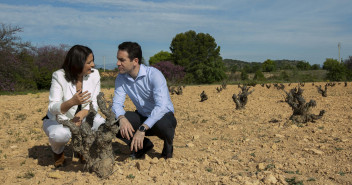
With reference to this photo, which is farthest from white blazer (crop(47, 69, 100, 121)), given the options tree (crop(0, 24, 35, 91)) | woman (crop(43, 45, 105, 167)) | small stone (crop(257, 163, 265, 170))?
tree (crop(0, 24, 35, 91))

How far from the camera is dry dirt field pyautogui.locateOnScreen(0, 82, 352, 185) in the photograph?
8.87ft

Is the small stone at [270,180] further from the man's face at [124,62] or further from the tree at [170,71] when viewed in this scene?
the tree at [170,71]

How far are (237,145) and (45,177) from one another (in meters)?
2.45

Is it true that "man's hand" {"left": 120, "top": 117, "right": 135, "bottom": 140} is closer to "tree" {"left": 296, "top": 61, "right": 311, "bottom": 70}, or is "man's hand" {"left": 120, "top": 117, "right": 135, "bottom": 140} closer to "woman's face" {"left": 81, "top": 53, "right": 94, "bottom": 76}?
"woman's face" {"left": 81, "top": 53, "right": 94, "bottom": 76}

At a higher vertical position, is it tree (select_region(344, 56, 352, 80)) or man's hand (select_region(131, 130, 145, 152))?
tree (select_region(344, 56, 352, 80))

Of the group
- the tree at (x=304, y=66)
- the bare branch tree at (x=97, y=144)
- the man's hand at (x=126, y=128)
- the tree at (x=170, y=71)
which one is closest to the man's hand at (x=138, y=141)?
the man's hand at (x=126, y=128)

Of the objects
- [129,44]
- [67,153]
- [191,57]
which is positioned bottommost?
[67,153]

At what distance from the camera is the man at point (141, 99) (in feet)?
10.1

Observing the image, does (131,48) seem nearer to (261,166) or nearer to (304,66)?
(261,166)

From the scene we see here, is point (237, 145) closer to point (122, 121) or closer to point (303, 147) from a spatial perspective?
point (303, 147)

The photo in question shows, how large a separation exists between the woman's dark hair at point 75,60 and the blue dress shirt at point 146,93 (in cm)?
47

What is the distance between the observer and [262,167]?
121 inches

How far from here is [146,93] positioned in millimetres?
3369

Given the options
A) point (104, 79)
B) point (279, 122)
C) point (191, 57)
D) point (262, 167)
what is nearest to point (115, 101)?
point (262, 167)
